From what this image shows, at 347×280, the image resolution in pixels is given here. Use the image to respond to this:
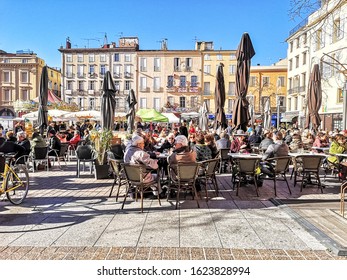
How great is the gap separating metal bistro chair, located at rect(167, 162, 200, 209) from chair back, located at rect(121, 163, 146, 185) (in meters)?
0.65

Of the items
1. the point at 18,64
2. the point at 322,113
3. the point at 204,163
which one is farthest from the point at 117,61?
the point at 204,163

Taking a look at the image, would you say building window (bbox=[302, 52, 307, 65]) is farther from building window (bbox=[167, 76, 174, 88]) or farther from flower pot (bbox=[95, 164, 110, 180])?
flower pot (bbox=[95, 164, 110, 180])

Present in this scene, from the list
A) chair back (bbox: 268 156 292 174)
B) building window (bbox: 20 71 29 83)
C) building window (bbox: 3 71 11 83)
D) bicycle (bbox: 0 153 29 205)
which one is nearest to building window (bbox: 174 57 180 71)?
building window (bbox: 20 71 29 83)

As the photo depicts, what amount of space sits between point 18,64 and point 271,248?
176ft

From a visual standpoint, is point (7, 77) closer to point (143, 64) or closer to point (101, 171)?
point (143, 64)

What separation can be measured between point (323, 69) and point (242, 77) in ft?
86.4

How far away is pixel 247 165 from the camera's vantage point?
645 cm

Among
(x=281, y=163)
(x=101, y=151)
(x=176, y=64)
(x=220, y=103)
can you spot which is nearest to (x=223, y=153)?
(x=281, y=163)

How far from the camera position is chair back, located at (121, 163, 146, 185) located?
5254 mm

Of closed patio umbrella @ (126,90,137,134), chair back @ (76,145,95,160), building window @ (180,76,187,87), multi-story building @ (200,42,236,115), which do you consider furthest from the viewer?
building window @ (180,76,187,87)

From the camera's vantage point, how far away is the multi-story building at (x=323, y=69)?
5.78 metres

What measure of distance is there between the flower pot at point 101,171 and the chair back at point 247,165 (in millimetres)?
3443

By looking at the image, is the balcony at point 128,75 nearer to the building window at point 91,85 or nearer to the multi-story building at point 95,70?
the multi-story building at point 95,70
